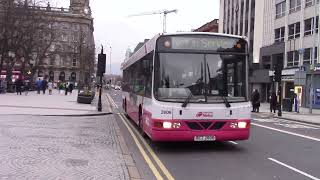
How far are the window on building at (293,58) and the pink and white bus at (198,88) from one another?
45.1 meters

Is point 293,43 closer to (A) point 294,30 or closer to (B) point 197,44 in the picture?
(A) point 294,30

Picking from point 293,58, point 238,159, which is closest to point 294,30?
point 293,58

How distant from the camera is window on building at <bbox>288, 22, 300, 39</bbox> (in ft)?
188

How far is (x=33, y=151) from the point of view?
1152 centimetres

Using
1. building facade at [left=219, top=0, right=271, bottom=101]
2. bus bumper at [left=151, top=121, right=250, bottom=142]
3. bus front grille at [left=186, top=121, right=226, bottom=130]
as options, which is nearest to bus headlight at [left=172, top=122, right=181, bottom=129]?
bus bumper at [left=151, top=121, right=250, bottom=142]

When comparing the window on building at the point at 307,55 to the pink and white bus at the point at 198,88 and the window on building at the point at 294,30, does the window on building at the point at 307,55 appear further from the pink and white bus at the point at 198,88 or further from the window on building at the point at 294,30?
the pink and white bus at the point at 198,88

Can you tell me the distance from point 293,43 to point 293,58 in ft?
5.49

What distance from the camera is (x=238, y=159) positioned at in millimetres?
12438

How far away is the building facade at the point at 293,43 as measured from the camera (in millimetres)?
51875

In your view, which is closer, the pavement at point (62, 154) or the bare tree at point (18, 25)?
the pavement at point (62, 154)

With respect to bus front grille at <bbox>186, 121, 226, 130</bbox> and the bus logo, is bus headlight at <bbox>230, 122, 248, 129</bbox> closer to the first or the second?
bus front grille at <bbox>186, 121, 226, 130</bbox>

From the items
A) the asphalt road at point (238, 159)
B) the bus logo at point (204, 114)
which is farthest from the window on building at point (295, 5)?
the bus logo at point (204, 114)

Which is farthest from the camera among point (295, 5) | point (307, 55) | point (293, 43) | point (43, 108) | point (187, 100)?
point (295, 5)

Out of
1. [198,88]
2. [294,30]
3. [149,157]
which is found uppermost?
[294,30]
